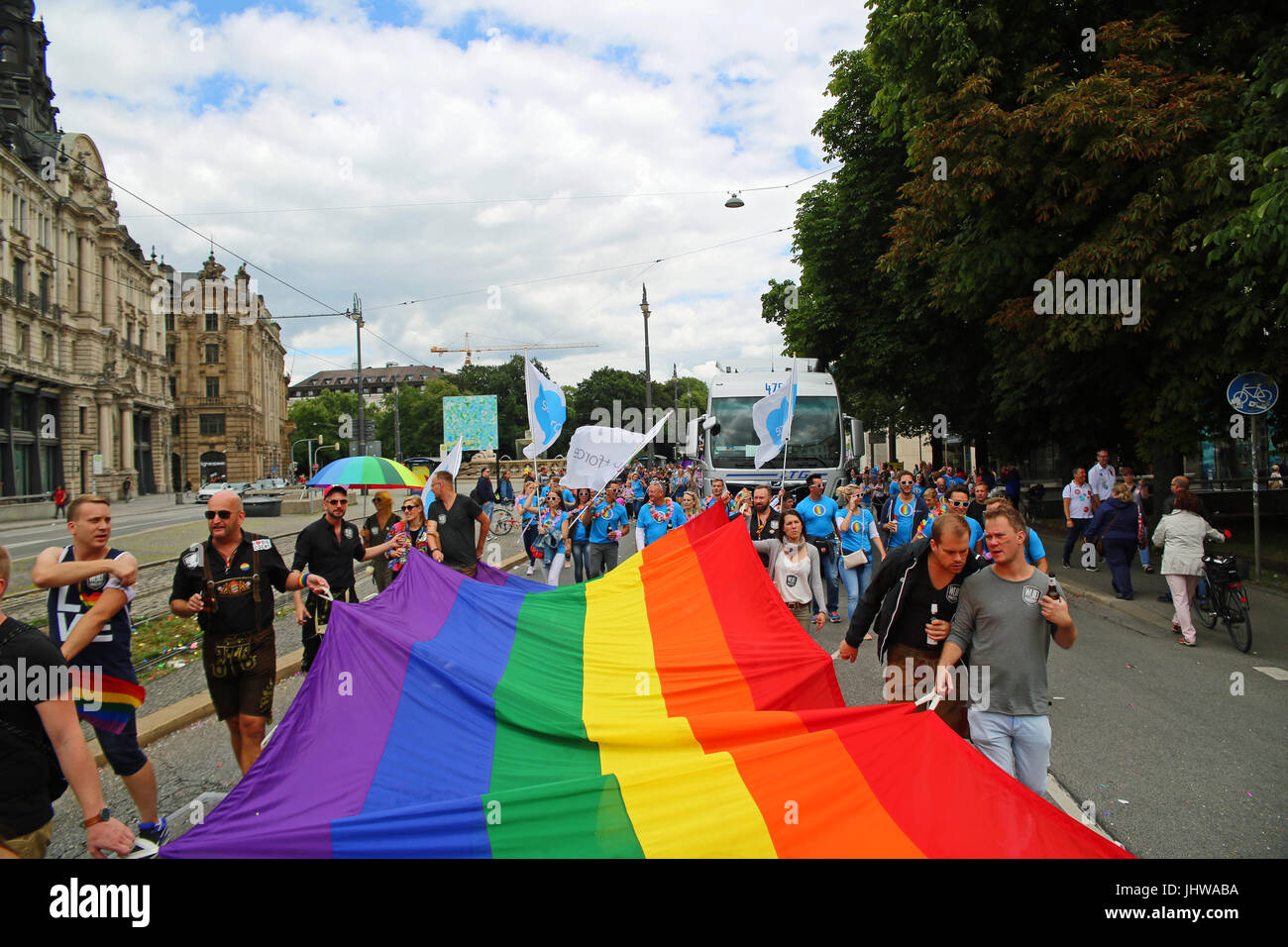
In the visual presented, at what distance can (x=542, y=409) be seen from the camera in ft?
39.1

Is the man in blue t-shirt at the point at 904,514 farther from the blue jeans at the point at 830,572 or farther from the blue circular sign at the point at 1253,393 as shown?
the blue circular sign at the point at 1253,393

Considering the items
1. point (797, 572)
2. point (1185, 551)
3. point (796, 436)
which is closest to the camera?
Result: point (797, 572)

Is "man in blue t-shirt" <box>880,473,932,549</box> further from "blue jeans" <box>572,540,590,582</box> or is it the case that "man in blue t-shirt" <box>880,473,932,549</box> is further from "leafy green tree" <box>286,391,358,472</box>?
"leafy green tree" <box>286,391,358,472</box>

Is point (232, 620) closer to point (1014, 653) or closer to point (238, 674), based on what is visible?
point (238, 674)

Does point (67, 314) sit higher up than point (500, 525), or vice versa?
point (67, 314)

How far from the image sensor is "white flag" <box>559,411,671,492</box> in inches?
420

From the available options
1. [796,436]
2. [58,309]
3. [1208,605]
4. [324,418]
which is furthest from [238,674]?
[324,418]

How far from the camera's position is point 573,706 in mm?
4758

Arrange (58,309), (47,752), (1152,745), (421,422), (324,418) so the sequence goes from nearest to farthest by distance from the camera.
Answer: (47,752)
(1152,745)
(58,309)
(421,422)
(324,418)

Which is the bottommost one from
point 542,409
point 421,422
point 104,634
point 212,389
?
point 104,634

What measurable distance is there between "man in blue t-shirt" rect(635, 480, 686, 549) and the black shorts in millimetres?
6389

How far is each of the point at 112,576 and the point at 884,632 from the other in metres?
4.17

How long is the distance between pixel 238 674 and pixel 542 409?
731cm
